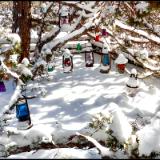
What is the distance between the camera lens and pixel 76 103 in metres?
4.92

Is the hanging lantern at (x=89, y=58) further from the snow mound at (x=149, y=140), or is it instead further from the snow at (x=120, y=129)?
the snow mound at (x=149, y=140)

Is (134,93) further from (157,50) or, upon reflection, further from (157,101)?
(157,50)

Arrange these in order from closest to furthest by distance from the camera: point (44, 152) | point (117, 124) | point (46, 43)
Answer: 1. point (117, 124)
2. point (44, 152)
3. point (46, 43)

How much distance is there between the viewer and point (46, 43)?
5352 millimetres

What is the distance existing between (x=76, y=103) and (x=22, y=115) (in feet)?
3.18

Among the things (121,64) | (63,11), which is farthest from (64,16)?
(121,64)

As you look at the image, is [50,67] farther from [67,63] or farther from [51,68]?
[67,63]

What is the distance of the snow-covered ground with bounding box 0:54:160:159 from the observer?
414cm

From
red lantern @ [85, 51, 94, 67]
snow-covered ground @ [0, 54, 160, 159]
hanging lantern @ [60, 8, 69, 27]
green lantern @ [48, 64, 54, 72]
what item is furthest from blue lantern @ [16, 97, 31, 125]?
red lantern @ [85, 51, 94, 67]

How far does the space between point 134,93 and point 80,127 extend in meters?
1.17

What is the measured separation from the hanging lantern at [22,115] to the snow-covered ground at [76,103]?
81 millimetres

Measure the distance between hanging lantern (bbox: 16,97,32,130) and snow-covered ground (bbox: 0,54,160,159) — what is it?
0.08m

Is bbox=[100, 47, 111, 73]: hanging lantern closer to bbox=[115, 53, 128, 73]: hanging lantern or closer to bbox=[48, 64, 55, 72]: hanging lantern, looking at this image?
bbox=[115, 53, 128, 73]: hanging lantern

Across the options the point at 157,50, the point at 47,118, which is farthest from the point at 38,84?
the point at 157,50
